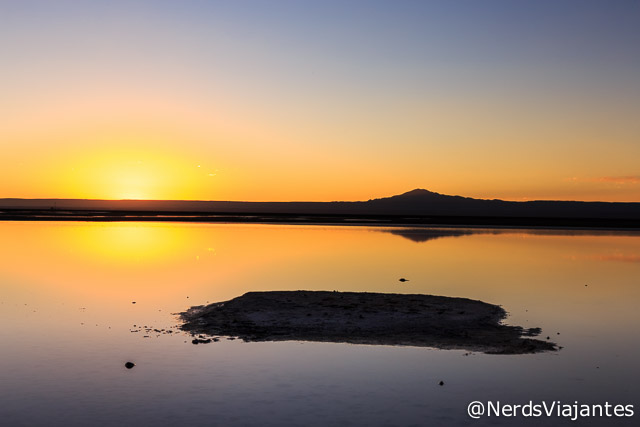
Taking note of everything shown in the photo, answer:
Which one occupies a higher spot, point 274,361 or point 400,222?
point 400,222

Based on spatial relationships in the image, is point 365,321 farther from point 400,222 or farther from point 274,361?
point 400,222

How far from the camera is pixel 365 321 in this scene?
2197cm

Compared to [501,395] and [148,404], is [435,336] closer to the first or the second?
[501,395]

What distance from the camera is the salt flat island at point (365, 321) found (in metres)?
19.4

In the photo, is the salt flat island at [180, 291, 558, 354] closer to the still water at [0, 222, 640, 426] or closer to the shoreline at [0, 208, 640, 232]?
the still water at [0, 222, 640, 426]

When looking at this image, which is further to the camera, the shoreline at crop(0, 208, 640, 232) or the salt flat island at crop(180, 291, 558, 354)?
the shoreline at crop(0, 208, 640, 232)

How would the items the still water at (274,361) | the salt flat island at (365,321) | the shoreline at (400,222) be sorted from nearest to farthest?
the still water at (274,361) → the salt flat island at (365,321) → the shoreline at (400,222)

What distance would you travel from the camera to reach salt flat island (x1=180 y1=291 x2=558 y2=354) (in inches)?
763

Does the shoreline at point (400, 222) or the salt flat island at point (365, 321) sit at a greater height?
the shoreline at point (400, 222)

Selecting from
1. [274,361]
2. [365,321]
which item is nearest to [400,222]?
[365,321]

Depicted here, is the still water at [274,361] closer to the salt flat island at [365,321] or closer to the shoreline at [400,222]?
the salt flat island at [365,321]

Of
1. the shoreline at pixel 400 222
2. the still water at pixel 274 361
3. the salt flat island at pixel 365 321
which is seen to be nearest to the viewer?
the still water at pixel 274 361

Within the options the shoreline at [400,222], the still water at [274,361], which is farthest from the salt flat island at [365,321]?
the shoreline at [400,222]

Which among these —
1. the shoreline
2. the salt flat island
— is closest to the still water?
the salt flat island
